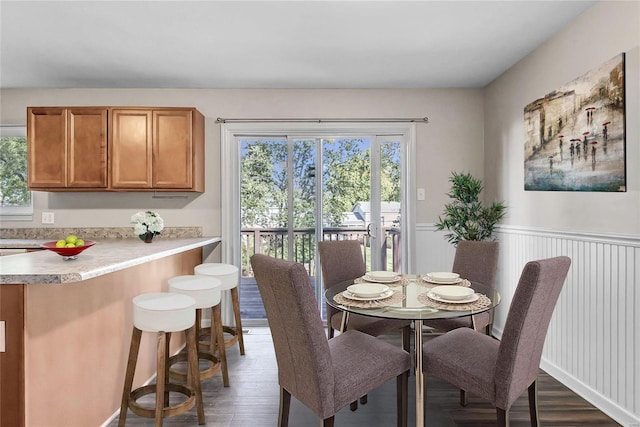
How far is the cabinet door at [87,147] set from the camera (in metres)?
3.22

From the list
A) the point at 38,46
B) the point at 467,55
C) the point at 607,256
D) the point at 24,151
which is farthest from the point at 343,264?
the point at 24,151

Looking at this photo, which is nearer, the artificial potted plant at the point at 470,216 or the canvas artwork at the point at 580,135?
the canvas artwork at the point at 580,135

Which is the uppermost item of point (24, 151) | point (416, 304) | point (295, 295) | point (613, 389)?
point (24, 151)

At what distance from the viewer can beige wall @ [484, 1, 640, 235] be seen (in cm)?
189

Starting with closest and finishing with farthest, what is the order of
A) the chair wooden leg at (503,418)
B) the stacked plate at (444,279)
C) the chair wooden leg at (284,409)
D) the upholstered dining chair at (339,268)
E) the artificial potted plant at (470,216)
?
1. the chair wooden leg at (503,418)
2. the chair wooden leg at (284,409)
3. the stacked plate at (444,279)
4. the upholstered dining chair at (339,268)
5. the artificial potted plant at (470,216)

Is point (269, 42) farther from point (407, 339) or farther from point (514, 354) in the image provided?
point (514, 354)

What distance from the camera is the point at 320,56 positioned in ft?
9.32

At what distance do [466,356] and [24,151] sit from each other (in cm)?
441

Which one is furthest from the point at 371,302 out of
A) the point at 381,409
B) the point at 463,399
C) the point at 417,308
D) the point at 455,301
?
the point at 463,399

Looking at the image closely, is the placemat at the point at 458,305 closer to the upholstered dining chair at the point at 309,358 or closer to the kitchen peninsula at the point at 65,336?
the upholstered dining chair at the point at 309,358

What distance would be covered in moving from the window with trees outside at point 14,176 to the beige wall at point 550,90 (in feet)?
15.3

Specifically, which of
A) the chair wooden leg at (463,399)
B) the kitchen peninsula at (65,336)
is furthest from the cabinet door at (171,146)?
the chair wooden leg at (463,399)

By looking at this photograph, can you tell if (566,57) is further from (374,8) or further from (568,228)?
(374,8)

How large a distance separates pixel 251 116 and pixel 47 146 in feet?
6.14
